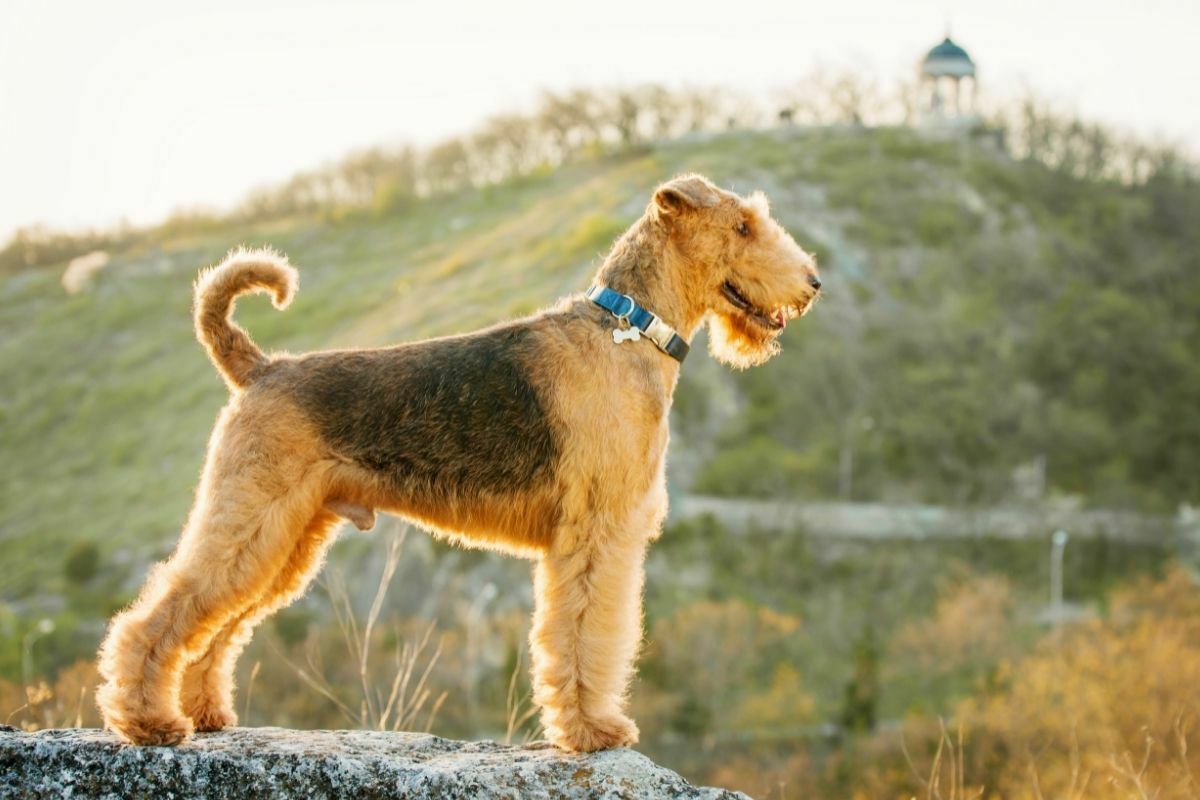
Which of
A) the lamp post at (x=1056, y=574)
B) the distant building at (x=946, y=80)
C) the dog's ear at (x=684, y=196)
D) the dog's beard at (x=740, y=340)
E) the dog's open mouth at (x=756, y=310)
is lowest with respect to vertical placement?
the lamp post at (x=1056, y=574)

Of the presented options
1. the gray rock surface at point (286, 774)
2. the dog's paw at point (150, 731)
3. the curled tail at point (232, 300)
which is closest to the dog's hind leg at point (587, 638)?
the gray rock surface at point (286, 774)

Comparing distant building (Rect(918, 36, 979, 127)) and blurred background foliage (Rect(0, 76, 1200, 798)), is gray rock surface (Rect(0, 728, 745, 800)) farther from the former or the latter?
distant building (Rect(918, 36, 979, 127))

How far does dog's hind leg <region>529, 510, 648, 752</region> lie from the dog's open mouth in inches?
53.1

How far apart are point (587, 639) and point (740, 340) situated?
185cm

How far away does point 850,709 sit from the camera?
4416 cm

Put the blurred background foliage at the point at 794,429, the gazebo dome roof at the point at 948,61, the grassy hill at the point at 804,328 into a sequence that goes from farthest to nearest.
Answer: the gazebo dome roof at the point at 948,61, the grassy hill at the point at 804,328, the blurred background foliage at the point at 794,429

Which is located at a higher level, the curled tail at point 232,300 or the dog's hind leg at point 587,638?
the curled tail at point 232,300

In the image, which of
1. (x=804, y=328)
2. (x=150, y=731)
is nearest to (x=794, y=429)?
(x=804, y=328)

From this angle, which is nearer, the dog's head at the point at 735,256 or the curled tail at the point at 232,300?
the curled tail at the point at 232,300

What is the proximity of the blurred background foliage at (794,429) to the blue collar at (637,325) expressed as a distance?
2516 mm

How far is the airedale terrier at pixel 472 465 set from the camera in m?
5.48

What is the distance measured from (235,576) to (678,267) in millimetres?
2567

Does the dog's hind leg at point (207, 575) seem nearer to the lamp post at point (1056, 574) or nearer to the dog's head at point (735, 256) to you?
the dog's head at point (735, 256)

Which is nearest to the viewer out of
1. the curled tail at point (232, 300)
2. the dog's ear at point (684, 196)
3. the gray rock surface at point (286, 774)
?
the gray rock surface at point (286, 774)
